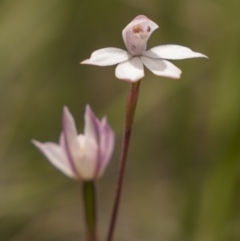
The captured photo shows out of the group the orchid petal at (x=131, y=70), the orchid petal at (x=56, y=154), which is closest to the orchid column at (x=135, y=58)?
the orchid petal at (x=131, y=70)

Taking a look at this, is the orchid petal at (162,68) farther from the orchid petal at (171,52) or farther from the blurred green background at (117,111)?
the blurred green background at (117,111)

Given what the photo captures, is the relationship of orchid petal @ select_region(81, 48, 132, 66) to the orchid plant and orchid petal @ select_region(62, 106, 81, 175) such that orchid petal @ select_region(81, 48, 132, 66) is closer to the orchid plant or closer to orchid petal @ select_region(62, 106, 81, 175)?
the orchid plant

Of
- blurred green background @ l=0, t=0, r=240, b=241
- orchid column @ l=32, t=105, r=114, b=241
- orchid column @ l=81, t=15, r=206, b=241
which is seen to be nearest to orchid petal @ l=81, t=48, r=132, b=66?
orchid column @ l=81, t=15, r=206, b=241

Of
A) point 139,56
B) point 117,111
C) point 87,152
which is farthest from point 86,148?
point 117,111

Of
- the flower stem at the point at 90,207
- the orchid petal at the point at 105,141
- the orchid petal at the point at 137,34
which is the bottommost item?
the flower stem at the point at 90,207

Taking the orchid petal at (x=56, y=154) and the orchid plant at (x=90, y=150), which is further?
the orchid petal at (x=56, y=154)

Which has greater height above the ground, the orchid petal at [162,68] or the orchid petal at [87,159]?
the orchid petal at [162,68]

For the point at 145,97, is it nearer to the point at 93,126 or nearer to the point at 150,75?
the point at 150,75
